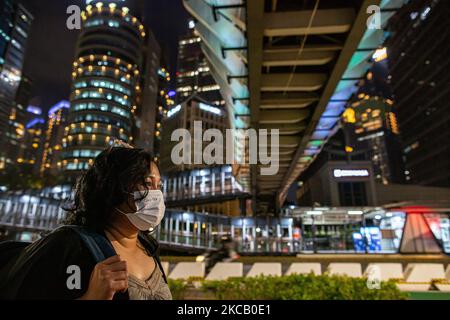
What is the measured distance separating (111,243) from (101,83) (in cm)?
6879

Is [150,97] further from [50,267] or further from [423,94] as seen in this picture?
[50,267]

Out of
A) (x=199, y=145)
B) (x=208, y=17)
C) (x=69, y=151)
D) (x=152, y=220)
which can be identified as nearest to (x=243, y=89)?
(x=208, y=17)

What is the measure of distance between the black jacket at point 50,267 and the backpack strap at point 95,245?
0.02 meters

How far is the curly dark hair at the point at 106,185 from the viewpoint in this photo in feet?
4.31

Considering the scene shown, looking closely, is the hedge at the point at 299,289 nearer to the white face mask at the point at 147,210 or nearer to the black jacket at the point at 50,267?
the white face mask at the point at 147,210

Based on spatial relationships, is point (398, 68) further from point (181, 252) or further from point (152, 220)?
point (152, 220)

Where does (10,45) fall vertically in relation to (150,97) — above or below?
above

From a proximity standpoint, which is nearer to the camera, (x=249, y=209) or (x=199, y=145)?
(x=199, y=145)

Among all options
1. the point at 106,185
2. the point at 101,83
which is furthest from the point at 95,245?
the point at 101,83

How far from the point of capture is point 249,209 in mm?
34750

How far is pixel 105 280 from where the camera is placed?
1.06 m

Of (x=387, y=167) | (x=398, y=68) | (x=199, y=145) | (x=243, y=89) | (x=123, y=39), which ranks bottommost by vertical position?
(x=199, y=145)

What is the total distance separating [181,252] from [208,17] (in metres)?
25.6

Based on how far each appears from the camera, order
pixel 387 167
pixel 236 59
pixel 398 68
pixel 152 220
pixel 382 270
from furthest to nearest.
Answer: pixel 387 167 < pixel 398 68 < pixel 382 270 < pixel 236 59 < pixel 152 220
